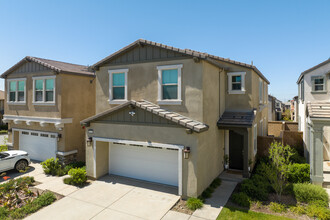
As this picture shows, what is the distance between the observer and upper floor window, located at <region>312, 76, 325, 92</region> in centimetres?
1489

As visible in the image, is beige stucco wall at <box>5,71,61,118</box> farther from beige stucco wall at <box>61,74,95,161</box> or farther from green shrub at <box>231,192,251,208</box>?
green shrub at <box>231,192,251,208</box>

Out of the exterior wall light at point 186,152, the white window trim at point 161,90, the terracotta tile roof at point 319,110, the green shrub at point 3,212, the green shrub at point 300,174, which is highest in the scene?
the white window trim at point 161,90

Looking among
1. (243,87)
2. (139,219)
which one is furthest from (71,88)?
(243,87)

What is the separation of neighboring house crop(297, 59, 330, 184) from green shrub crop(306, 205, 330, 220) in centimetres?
254

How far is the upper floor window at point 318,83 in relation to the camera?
1489cm

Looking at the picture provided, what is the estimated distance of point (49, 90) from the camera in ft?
48.0

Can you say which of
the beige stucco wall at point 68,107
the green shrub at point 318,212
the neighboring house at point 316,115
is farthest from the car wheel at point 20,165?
the neighboring house at point 316,115

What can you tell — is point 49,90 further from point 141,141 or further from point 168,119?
point 168,119

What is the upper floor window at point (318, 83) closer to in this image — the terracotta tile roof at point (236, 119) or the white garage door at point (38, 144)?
the terracotta tile roof at point (236, 119)

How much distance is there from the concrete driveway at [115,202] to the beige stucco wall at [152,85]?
403 centimetres

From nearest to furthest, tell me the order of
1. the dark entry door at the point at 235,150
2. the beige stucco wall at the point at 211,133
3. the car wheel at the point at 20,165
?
the beige stucco wall at the point at 211,133 → the dark entry door at the point at 235,150 → the car wheel at the point at 20,165

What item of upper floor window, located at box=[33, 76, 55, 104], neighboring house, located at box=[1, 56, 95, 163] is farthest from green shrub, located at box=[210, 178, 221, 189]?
upper floor window, located at box=[33, 76, 55, 104]

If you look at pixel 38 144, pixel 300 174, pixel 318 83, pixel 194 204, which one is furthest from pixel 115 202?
pixel 318 83

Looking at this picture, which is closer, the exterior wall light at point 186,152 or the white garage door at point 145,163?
the exterior wall light at point 186,152
